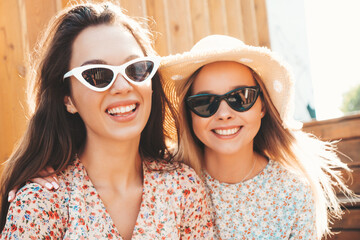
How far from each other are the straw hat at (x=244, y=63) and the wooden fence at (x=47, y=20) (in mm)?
929

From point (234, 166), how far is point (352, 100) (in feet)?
107

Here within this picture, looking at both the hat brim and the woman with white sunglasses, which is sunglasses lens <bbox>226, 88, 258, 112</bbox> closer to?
the hat brim

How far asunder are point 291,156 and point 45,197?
151 centimetres

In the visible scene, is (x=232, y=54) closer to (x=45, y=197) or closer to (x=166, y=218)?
(x=166, y=218)

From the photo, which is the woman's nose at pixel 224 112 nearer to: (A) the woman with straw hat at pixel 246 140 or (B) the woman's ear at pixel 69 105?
(A) the woman with straw hat at pixel 246 140

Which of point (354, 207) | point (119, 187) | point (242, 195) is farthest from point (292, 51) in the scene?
point (119, 187)

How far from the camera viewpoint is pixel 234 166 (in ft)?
8.50

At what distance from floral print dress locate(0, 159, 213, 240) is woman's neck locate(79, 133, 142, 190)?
6 centimetres

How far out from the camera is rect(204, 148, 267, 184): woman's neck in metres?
2.57

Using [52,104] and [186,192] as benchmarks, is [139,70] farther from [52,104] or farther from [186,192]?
[186,192]

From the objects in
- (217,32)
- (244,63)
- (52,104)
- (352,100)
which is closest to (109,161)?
(52,104)

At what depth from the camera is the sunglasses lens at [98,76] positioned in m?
1.88

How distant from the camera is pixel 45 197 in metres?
1.80

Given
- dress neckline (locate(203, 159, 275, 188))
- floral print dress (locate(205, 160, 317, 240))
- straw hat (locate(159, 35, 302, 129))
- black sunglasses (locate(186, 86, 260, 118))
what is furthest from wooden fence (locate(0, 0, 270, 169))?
floral print dress (locate(205, 160, 317, 240))
